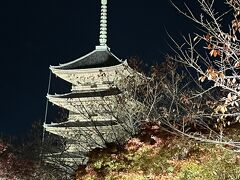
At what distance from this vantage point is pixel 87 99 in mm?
29062

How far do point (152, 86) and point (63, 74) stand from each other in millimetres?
13471

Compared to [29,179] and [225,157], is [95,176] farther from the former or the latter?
[29,179]

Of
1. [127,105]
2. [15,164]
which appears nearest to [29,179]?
[15,164]

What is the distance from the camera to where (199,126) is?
1079 centimetres

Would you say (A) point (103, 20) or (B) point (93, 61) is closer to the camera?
(B) point (93, 61)

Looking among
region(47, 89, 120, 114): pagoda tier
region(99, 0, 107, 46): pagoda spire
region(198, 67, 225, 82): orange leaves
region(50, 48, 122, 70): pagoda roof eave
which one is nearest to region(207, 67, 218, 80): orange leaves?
region(198, 67, 225, 82): orange leaves

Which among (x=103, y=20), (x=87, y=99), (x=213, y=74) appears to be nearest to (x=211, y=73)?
→ (x=213, y=74)

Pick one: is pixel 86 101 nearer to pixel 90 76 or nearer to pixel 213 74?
pixel 90 76

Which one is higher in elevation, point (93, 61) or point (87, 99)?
point (93, 61)

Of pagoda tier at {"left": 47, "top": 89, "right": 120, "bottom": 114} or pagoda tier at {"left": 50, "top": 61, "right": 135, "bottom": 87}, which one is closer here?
pagoda tier at {"left": 47, "top": 89, "right": 120, "bottom": 114}

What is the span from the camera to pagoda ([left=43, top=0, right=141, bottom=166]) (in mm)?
26188

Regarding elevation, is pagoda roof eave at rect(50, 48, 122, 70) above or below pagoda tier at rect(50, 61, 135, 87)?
above

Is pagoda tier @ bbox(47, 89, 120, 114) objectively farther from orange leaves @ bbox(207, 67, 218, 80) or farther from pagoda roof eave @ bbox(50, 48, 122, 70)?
orange leaves @ bbox(207, 67, 218, 80)

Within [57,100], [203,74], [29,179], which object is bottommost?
[29,179]
